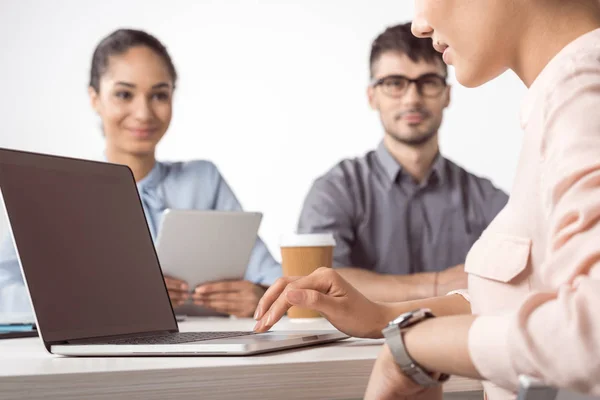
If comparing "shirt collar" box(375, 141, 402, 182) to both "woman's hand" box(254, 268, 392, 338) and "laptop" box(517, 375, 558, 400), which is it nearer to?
"woman's hand" box(254, 268, 392, 338)

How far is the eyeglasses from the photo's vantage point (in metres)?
3.17

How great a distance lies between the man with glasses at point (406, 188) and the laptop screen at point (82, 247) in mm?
1971

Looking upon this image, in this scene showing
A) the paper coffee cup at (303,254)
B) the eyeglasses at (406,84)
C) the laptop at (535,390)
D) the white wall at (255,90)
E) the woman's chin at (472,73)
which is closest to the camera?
the laptop at (535,390)

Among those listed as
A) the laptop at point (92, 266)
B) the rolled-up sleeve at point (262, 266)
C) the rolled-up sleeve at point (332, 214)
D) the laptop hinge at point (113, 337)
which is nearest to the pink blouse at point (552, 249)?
the laptop at point (92, 266)

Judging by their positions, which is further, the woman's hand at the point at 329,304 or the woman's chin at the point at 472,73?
the woman's hand at the point at 329,304

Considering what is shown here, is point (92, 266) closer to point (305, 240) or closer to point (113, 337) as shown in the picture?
point (113, 337)

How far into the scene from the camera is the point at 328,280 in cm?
90

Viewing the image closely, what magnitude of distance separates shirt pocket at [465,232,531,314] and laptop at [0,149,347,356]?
0.21 m

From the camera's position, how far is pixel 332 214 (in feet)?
9.79

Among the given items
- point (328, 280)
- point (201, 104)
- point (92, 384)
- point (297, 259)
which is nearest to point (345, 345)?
point (328, 280)

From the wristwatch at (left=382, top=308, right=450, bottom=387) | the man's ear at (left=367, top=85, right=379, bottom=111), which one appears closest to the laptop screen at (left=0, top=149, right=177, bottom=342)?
the wristwatch at (left=382, top=308, right=450, bottom=387)

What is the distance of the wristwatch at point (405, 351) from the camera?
0.66 meters

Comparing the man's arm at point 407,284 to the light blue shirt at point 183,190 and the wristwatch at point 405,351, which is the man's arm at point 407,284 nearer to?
the light blue shirt at point 183,190

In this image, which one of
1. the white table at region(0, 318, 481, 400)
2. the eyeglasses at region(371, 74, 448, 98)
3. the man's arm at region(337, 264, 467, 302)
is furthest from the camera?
the eyeglasses at region(371, 74, 448, 98)
